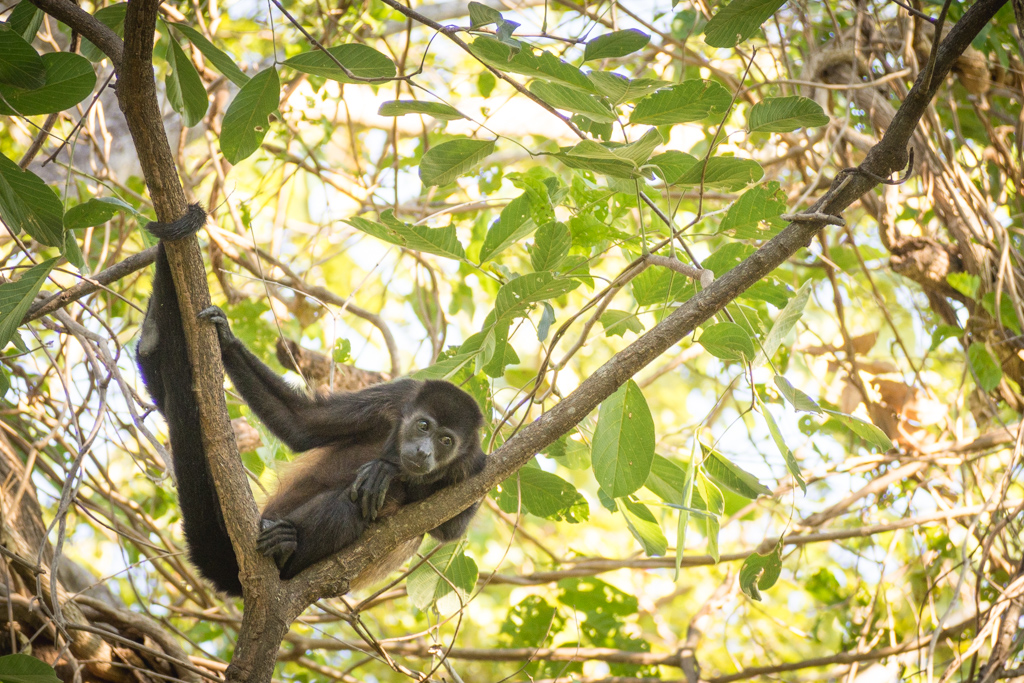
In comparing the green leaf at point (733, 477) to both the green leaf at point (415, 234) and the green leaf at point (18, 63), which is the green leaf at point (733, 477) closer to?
the green leaf at point (415, 234)

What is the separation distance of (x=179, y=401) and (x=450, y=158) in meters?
1.28

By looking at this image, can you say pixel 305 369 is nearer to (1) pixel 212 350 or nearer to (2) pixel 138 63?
(1) pixel 212 350

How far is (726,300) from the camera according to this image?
2.40m

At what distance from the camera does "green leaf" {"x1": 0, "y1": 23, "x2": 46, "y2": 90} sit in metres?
2.44

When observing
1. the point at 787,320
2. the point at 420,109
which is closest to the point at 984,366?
the point at 787,320

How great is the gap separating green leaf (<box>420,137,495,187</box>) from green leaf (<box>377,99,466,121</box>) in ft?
0.41

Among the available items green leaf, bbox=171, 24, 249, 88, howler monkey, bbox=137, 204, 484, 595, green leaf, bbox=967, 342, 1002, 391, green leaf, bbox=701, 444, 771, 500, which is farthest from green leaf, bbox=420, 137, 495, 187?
green leaf, bbox=967, 342, 1002, 391

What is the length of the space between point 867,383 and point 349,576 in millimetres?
3628

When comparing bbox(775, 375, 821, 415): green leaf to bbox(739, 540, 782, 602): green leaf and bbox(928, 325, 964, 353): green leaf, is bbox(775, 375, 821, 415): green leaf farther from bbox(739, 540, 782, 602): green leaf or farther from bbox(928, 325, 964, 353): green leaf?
bbox(928, 325, 964, 353): green leaf

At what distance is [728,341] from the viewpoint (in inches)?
A: 109

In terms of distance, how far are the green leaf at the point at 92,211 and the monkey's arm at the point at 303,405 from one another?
0.56m

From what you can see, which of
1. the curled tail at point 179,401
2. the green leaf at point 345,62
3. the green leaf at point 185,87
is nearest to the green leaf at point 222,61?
the green leaf at point 185,87

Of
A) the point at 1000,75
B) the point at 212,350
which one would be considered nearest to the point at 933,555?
the point at 1000,75

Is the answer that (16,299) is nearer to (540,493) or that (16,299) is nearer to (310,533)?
(310,533)
